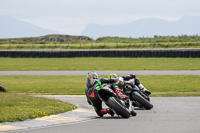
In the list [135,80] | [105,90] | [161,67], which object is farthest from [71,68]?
[105,90]

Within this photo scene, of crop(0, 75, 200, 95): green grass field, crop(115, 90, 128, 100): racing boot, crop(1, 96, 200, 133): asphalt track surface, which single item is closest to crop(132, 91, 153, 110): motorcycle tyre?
crop(1, 96, 200, 133): asphalt track surface

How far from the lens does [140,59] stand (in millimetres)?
38969

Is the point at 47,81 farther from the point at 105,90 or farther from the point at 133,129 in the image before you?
the point at 133,129

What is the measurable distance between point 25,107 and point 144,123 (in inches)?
158

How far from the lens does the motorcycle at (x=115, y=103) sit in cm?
1173

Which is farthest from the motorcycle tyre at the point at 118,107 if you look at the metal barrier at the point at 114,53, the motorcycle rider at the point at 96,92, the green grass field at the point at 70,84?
the metal barrier at the point at 114,53

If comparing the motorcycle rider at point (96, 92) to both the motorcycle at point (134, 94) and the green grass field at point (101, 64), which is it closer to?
the motorcycle at point (134, 94)

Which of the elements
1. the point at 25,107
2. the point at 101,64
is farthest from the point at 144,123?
the point at 101,64

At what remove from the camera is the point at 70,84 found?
2388 centimetres

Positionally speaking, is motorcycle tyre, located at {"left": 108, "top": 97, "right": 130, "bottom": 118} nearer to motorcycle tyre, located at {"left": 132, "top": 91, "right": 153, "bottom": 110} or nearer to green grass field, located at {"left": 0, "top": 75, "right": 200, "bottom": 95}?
motorcycle tyre, located at {"left": 132, "top": 91, "right": 153, "bottom": 110}

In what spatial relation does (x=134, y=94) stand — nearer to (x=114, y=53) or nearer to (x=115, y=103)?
(x=115, y=103)

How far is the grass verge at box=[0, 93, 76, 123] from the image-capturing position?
465 inches

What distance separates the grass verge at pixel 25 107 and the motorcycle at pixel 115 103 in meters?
1.56

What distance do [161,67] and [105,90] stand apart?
22.3 meters
